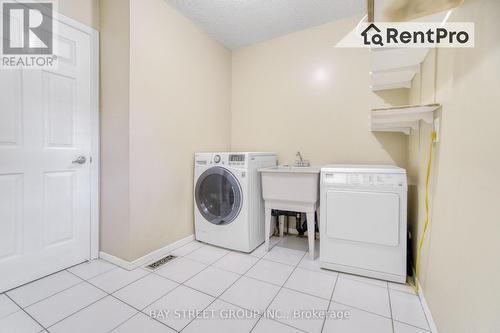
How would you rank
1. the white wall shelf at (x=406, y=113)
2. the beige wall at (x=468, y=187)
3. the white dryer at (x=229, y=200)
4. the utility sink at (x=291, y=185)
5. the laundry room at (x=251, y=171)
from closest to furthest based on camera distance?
the beige wall at (x=468, y=187) < the laundry room at (x=251, y=171) < the white wall shelf at (x=406, y=113) < the utility sink at (x=291, y=185) < the white dryer at (x=229, y=200)

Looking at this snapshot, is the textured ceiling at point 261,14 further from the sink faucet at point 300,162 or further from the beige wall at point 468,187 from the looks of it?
the sink faucet at point 300,162

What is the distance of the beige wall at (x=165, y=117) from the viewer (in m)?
1.83

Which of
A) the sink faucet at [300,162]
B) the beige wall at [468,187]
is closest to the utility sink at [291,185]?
the sink faucet at [300,162]

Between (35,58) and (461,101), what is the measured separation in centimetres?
261

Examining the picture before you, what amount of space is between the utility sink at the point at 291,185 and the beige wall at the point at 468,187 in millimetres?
819

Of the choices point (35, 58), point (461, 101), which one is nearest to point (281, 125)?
point (461, 101)

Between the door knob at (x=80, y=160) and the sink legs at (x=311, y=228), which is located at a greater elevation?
the door knob at (x=80, y=160)

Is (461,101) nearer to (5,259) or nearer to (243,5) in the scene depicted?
(243,5)

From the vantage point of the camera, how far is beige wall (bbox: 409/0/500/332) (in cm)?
70

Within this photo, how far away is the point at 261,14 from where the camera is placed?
225 centimetres

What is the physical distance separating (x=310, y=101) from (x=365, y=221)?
1.48 metres

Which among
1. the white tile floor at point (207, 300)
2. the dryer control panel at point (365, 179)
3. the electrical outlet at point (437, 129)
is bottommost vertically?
the white tile floor at point (207, 300)
